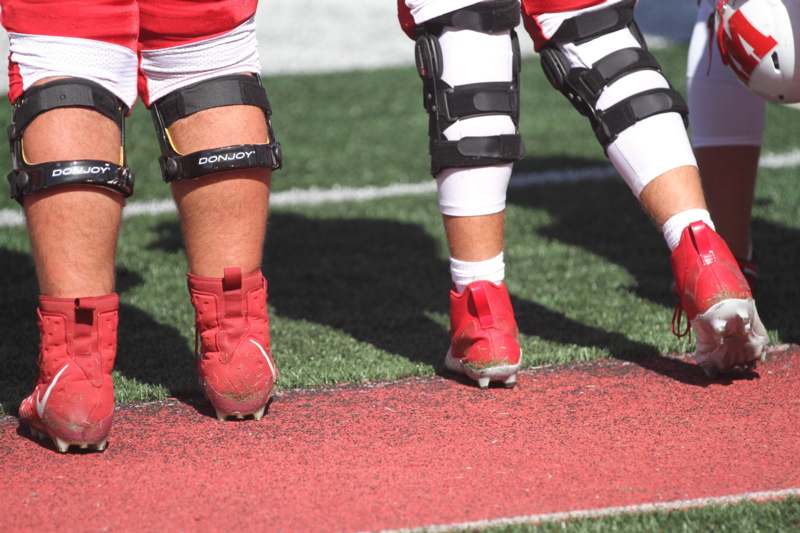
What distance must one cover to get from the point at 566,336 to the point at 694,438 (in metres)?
0.79

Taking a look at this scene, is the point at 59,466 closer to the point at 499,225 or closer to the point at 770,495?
the point at 499,225

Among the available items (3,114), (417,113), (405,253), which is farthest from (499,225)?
(3,114)

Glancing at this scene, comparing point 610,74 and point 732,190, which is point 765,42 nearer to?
point 610,74

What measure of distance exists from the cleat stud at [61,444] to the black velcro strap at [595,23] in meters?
1.42

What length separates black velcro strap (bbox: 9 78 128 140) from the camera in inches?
89.6

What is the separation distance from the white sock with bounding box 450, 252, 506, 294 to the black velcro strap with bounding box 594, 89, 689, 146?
0.39 meters

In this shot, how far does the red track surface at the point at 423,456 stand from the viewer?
2049 millimetres

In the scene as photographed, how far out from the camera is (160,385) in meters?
2.74

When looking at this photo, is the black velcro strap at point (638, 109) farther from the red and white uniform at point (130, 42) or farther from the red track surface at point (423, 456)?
the red and white uniform at point (130, 42)

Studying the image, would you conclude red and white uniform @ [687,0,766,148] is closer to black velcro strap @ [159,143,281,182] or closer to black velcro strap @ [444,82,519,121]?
black velcro strap @ [444,82,519,121]

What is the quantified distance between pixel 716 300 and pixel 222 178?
106 centimetres

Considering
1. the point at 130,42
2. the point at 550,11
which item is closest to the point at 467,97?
the point at 550,11

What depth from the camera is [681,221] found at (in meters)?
2.55

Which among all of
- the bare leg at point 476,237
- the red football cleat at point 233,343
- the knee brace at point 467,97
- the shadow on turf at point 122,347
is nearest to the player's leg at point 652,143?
the knee brace at point 467,97
